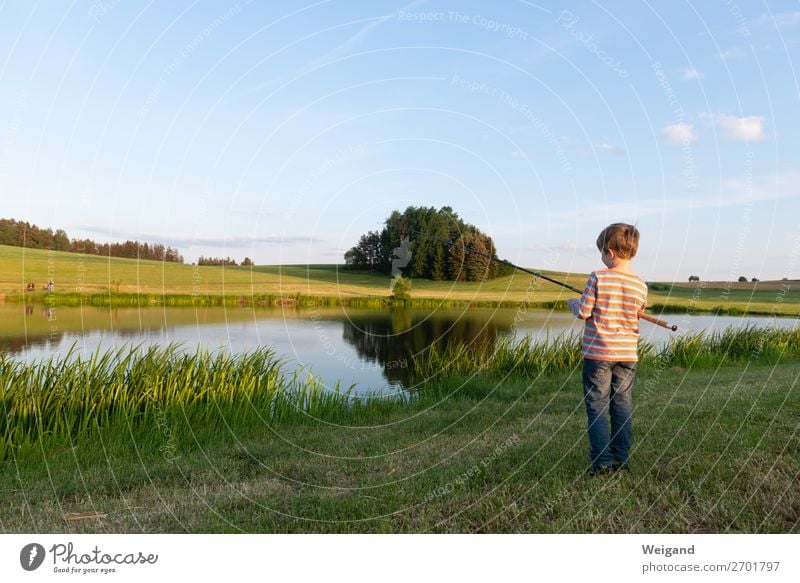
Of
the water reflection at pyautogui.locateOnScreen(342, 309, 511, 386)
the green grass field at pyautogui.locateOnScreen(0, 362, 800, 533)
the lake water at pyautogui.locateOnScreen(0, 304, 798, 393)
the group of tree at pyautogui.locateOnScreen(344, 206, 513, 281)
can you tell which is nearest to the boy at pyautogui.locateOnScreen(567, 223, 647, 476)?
the green grass field at pyautogui.locateOnScreen(0, 362, 800, 533)

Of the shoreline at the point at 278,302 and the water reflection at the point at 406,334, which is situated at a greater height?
the shoreline at the point at 278,302

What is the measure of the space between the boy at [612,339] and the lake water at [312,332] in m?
7.92

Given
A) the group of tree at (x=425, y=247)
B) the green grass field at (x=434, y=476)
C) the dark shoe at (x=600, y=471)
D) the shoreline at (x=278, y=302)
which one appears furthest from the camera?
the shoreline at (x=278, y=302)

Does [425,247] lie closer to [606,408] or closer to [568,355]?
[568,355]

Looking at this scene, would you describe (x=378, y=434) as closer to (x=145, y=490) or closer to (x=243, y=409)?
(x=243, y=409)

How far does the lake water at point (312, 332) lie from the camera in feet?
56.3

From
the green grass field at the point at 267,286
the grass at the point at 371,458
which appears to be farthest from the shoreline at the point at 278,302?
the grass at the point at 371,458

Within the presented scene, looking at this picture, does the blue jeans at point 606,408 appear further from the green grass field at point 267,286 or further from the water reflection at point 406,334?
the green grass field at point 267,286

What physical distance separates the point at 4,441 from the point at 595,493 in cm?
668

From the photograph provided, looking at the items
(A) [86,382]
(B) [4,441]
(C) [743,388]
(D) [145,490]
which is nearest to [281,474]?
(D) [145,490]

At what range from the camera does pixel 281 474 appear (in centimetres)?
556

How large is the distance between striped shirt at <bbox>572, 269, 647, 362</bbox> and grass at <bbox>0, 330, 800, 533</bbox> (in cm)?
106

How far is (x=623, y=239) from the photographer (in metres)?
4.76

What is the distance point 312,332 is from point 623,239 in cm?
2314
